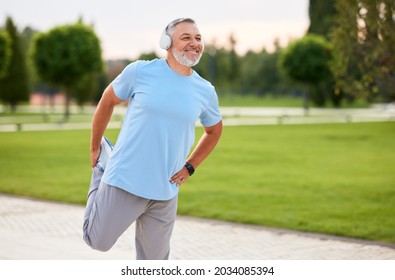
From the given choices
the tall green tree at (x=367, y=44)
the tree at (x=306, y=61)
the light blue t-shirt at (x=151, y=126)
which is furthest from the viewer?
the tree at (x=306, y=61)

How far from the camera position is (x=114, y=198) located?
4.09 m

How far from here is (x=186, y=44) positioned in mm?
4109

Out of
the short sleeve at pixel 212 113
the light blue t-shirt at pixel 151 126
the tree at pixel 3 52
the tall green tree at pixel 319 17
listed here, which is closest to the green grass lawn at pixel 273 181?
the short sleeve at pixel 212 113

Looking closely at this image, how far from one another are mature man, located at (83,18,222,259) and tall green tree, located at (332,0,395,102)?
22.7ft

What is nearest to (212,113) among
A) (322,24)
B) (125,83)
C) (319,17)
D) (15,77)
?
(125,83)

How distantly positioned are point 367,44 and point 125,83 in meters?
7.88

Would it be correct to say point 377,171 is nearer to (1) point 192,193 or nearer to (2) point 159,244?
(1) point 192,193

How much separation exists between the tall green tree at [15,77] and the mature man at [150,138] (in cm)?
5699

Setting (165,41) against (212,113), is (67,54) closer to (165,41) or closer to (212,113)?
(212,113)

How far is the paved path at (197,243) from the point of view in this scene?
7.02 m

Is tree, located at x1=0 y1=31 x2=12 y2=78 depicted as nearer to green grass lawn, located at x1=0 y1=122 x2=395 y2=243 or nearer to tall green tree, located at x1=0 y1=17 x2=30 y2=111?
tall green tree, located at x1=0 y1=17 x2=30 y2=111

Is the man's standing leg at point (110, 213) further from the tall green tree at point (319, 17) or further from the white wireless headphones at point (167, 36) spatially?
the tall green tree at point (319, 17)
